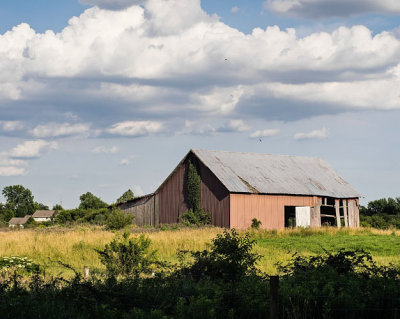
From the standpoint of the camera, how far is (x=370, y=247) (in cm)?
2827

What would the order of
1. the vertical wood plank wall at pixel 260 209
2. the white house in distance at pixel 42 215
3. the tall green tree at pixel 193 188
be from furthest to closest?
the white house in distance at pixel 42 215 < the tall green tree at pixel 193 188 < the vertical wood plank wall at pixel 260 209

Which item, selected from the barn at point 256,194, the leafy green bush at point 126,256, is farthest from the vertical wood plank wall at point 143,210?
the leafy green bush at point 126,256

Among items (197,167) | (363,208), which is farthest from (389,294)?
(363,208)

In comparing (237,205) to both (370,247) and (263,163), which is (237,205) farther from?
(370,247)

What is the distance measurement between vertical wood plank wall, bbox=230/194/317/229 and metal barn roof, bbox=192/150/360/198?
54cm

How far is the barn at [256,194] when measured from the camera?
4266 cm

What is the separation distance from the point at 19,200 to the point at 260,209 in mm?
104508

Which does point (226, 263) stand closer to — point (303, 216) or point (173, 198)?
point (303, 216)

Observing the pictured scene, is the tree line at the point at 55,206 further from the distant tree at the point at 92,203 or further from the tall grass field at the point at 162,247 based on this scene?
the tall grass field at the point at 162,247

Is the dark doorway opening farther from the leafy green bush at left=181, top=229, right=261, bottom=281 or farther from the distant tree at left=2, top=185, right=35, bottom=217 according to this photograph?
the distant tree at left=2, top=185, right=35, bottom=217

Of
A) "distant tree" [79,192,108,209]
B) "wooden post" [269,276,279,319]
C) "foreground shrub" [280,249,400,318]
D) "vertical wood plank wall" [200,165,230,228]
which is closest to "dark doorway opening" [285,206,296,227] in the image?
"vertical wood plank wall" [200,165,230,228]

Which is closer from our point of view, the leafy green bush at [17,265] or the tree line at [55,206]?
the leafy green bush at [17,265]

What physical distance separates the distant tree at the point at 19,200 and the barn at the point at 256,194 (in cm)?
8852

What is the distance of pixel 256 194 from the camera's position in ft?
142
